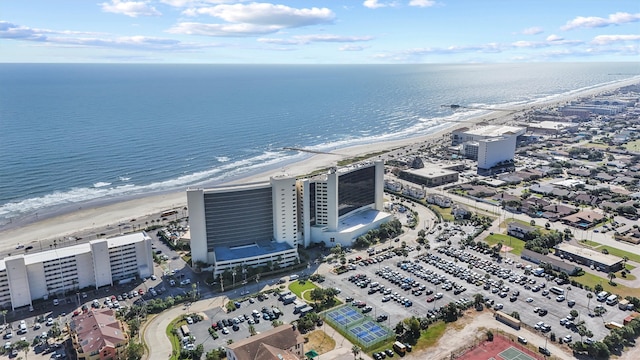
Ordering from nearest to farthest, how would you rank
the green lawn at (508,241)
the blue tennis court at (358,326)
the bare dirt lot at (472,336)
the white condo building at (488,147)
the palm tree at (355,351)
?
the palm tree at (355,351), the bare dirt lot at (472,336), the blue tennis court at (358,326), the green lawn at (508,241), the white condo building at (488,147)

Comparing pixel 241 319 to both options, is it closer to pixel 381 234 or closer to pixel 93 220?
pixel 381 234

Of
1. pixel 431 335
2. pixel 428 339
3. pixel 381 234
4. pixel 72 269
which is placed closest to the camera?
pixel 428 339

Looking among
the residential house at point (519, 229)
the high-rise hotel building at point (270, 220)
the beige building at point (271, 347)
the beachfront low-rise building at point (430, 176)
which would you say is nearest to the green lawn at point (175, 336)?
the beige building at point (271, 347)

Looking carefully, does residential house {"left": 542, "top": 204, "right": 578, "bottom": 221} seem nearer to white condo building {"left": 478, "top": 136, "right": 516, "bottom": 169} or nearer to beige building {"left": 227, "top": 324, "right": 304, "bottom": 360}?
white condo building {"left": 478, "top": 136, "right": 516, "bottom": 169}

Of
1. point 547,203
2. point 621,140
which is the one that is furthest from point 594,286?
point 621,140

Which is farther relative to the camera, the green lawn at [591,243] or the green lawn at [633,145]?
the green lawn at [633,145]

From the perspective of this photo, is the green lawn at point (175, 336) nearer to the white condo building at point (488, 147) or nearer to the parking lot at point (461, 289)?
the parking lot at point (461, 289)

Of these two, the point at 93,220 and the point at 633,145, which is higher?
the point at 633,145

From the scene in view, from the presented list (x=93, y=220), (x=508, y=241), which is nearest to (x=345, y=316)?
(x=508, y=241)
